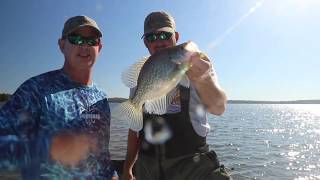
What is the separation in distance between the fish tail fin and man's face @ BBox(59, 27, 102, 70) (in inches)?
36.8

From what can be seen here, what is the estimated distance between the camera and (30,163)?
13.5ft

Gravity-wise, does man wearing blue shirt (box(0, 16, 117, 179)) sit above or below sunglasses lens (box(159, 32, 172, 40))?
below

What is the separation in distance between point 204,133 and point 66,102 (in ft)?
5.96

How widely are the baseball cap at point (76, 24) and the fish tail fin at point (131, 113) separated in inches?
52.6

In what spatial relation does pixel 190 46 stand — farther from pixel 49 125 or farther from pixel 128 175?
pixel 128 175

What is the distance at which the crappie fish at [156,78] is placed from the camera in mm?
3553

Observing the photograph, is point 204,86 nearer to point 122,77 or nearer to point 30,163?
point 122,77

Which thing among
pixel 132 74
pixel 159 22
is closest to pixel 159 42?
pixel 159 22

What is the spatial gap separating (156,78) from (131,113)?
648mm

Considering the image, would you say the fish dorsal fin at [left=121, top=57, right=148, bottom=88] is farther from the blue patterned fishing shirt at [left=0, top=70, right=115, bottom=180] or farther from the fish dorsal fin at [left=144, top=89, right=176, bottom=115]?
the blue patterned fishing shirt at [left=0, top=70, right=115, bottom=180]

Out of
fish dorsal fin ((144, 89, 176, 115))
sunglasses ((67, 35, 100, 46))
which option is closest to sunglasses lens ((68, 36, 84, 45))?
sunglasses ((67, 35, 100, 46))

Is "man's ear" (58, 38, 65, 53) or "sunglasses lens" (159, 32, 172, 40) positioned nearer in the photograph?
"sunglasses lens" (159, 32, 172, 40)

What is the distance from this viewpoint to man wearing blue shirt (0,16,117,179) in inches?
158

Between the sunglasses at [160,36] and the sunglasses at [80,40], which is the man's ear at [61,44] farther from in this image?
the sunglasses at [160,36]
